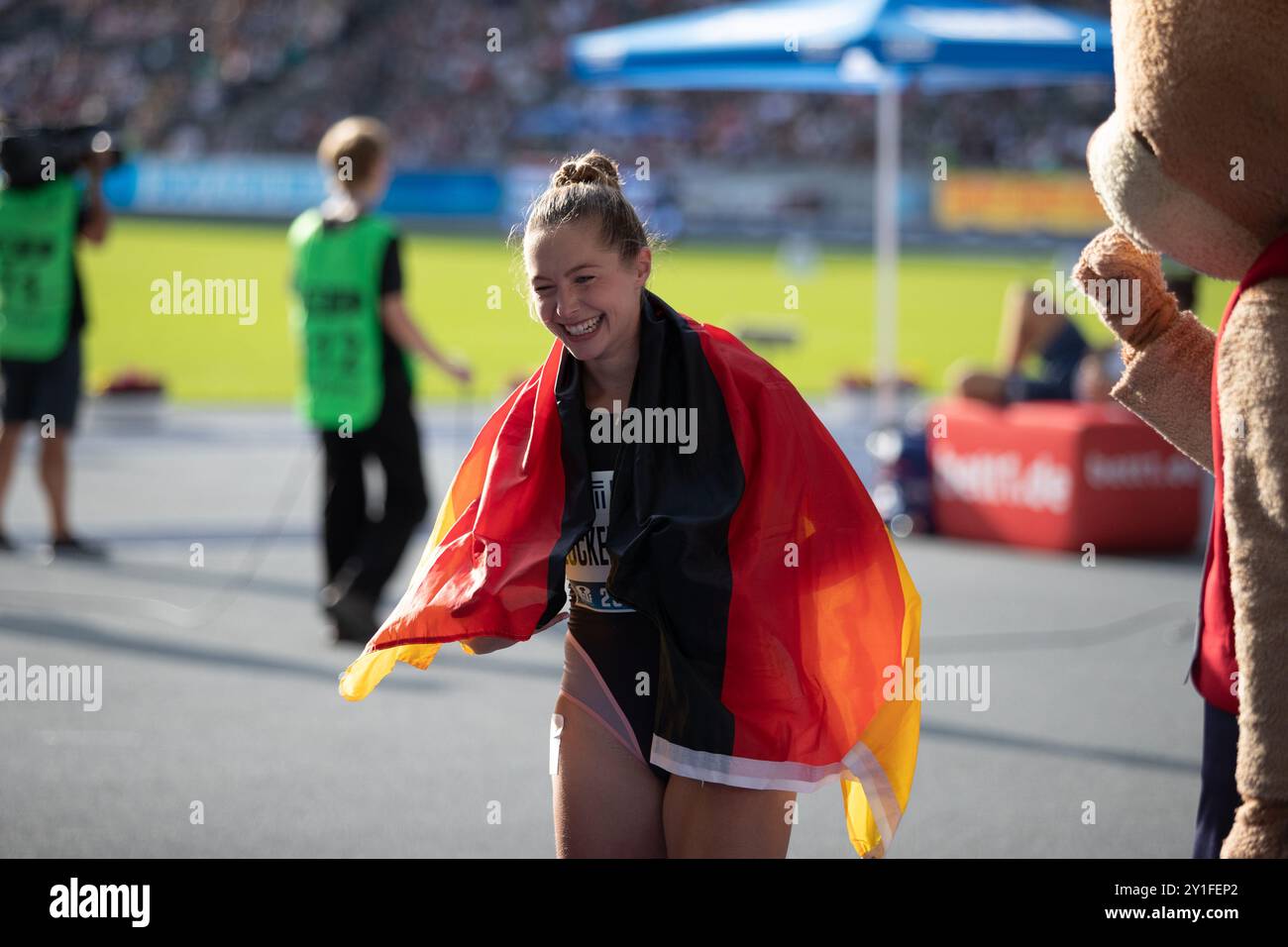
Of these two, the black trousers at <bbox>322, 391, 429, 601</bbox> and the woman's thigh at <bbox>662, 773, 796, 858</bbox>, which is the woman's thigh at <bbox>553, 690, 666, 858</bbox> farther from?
the black trousers at <bbox>322, 391, 429, 601</bbox>

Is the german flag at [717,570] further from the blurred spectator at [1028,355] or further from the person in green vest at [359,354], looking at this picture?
the blurred spectator at [1028,355]

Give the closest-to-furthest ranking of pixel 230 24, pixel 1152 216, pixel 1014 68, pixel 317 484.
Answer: pixel 1152 216 → pixel 1014 68 → pixel 317 484 → pixel 230 24

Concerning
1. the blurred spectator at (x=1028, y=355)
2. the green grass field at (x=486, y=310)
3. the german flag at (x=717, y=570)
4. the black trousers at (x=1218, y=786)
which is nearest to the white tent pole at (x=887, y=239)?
the blurred spectator at (x=1028, y=355)

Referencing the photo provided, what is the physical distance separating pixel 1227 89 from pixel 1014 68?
6695 mm

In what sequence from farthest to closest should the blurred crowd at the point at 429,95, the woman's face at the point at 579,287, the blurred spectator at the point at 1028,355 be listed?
the blurred crowd at the point at 429,95
the blurred spectator at the point at 1028,355
the woman's face at the point at 579,287

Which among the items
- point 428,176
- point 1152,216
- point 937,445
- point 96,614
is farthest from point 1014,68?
point 428,176

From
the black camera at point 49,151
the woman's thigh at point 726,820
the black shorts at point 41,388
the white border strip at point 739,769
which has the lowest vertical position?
the woman's thigh at point 726,820

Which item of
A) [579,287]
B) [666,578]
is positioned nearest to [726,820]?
[666,578]

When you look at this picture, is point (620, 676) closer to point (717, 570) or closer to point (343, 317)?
point (717, 570)

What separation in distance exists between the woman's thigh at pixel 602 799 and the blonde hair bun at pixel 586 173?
987mm

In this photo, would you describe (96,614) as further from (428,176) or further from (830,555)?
(428,176)

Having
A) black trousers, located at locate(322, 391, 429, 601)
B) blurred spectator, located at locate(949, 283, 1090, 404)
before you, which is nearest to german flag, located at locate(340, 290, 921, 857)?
black trousers, located at locate(322, 391, 429, 601)

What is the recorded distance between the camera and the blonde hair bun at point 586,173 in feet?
9.54

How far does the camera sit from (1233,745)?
267 cm
